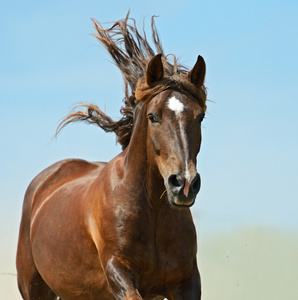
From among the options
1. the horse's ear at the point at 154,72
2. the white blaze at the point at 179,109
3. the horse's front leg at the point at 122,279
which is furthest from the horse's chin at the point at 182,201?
the horse's ear at the point at 154,72

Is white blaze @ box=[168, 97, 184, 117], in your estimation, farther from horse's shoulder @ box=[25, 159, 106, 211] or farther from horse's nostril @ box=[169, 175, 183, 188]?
horse's shoulder @ box=[25, 159, 106, 211]

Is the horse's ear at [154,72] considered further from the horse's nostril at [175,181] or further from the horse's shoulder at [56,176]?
the horse's shoulder at [56,176]

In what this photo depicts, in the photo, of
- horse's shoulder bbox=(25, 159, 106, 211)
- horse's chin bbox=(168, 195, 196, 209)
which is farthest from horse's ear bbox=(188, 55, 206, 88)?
horse's shoulder bbox=(25, 159, 106, 211)

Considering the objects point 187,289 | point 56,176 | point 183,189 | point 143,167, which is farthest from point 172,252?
point 56,176

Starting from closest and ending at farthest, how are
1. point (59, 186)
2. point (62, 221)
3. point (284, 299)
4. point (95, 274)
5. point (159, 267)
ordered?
point (159, 267) < point (95, 274) < point (62, 221) < point (59, 186) < point (284, 299)

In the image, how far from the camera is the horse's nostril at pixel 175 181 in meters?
5.36

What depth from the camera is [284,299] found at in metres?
11.4

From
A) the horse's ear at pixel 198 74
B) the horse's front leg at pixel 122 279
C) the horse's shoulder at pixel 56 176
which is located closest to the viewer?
the horse's front leg at pixel 122 279

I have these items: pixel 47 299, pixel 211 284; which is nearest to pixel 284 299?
pixel 211 284

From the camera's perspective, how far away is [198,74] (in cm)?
614

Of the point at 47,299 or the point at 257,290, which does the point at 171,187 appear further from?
the point at 257,290

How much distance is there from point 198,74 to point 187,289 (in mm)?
1759

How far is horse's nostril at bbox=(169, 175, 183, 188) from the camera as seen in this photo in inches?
211

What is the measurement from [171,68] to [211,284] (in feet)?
19.8
